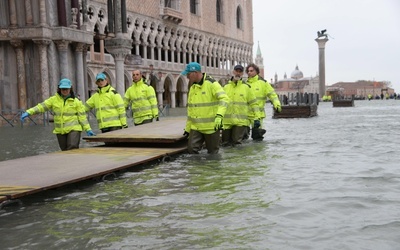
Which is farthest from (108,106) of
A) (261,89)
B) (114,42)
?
(114,42)

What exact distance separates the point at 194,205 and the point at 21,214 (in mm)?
1633

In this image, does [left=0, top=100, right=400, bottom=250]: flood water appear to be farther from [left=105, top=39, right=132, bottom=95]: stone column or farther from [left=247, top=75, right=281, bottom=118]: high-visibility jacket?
[left=105, top=39, right=132, bottom=95]: stone column

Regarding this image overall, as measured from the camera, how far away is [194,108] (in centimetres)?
838

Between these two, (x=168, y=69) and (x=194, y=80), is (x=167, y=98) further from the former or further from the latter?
(x=194, y=80)

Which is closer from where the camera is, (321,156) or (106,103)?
(321,156)

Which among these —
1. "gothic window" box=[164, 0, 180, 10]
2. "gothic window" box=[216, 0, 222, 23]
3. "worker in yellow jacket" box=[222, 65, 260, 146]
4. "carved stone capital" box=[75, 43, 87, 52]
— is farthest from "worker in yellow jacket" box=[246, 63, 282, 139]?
"gothic window" box=[216, 0, 222, 23]

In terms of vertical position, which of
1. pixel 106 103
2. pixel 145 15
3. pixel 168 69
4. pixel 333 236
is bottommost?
pixel 333 236

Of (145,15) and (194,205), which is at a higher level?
(145,15)

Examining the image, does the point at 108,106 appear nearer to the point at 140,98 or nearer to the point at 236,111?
the point at 140,98

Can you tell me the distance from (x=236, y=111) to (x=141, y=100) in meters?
2.12

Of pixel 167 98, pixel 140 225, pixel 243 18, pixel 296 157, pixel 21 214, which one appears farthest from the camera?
pixel 243 18

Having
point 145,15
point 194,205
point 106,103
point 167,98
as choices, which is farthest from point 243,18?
point 194,205

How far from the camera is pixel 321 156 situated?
820 cm

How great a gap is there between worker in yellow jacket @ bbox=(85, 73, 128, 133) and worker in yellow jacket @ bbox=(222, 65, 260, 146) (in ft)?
6.96
